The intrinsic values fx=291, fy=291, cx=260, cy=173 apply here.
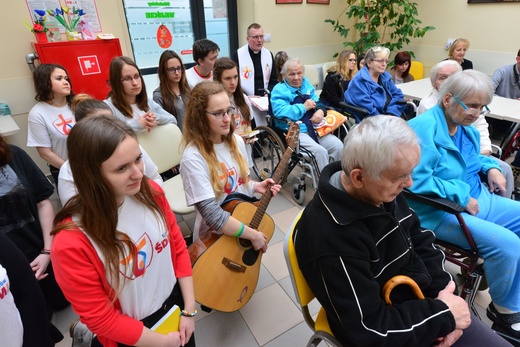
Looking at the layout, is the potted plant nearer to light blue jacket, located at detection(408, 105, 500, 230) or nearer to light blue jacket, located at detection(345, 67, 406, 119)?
light blue jacket, located at detection(345, 67, 406, 119)

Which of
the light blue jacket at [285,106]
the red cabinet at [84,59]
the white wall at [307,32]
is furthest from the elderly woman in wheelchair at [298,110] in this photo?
the white wall at [307,32]

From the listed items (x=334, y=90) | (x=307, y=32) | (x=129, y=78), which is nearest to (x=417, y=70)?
(x=307, y=32)

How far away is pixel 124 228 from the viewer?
2.91ft

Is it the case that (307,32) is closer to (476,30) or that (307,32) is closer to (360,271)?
(476,30)

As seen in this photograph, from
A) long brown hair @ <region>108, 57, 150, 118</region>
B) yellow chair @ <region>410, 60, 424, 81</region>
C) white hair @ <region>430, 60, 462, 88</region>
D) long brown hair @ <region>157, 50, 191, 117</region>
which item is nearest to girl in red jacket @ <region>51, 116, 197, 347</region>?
long brown hair @ <region>108, 57, 150, 118</region>

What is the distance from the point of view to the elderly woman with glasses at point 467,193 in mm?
1298

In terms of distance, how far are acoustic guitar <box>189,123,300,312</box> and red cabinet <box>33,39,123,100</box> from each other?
2.28 metres

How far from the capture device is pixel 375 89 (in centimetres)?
292

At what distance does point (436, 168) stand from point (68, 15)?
345 centimetres

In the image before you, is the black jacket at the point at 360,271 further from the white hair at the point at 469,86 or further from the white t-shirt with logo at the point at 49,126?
the white t-shirt with logo at the point at 49,126

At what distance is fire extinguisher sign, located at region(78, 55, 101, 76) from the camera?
2805 mm

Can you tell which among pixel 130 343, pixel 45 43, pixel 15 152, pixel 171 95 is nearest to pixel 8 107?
pixel 45 43

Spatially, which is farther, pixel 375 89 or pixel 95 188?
pixel 375 89

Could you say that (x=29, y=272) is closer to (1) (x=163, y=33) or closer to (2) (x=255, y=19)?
(1) (x=163, y=33)
